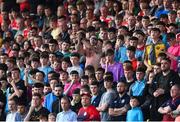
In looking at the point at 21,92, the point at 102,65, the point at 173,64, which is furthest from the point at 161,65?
the point at 21,92

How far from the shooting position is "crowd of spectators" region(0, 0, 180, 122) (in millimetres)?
16938

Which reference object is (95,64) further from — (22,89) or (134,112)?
(134,112)

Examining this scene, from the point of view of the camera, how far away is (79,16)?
23.0 meters

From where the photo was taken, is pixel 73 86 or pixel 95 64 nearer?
pixel 73 86

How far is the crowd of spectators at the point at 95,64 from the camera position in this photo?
16.9 m

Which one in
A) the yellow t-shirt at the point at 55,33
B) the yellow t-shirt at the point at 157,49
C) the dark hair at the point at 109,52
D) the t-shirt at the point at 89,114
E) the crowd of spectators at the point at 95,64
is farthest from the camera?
the yellow t-shirt at the point at 55,33

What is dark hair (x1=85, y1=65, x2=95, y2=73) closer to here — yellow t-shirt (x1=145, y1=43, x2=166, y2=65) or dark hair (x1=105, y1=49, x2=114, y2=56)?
dark hair (x1=105, y1=49, x2=114, y2=56)

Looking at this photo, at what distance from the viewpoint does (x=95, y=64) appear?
1938 cm

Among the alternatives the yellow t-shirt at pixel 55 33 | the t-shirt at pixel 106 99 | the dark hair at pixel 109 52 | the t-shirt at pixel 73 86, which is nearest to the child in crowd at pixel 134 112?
the t-shirt at pixel 106 99

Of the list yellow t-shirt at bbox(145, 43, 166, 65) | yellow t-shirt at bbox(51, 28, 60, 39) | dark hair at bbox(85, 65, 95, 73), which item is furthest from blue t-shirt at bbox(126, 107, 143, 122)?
yellow t-shirt at bbox(51, 28, 60, 39)

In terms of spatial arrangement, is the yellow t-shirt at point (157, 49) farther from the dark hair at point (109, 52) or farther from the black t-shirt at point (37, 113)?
the black t-shirt at point (37, 113)

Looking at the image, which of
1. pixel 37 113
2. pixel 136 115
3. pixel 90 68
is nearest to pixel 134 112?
pixel 136 115

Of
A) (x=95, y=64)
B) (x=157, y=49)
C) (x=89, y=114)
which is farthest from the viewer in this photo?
(x=95, y=64)

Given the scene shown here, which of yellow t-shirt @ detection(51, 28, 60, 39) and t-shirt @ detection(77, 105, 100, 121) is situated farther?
yellow t-shirt @ detection(51, 28, 60, 39)
